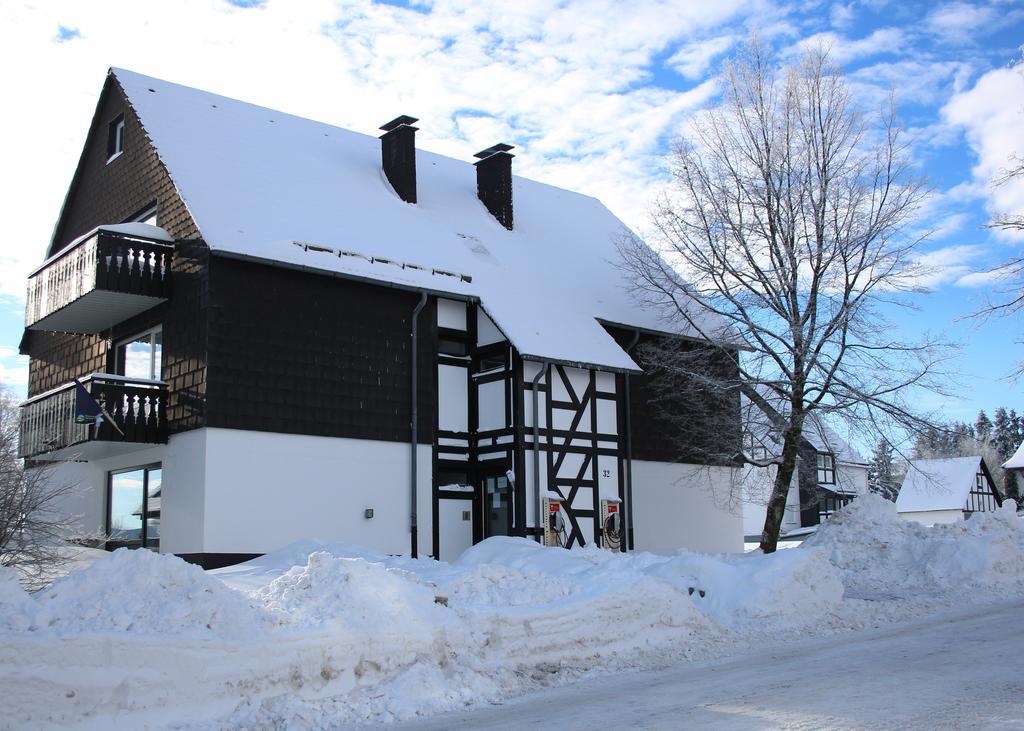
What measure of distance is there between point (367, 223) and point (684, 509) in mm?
10820

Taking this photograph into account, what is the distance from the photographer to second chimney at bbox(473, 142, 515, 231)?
26453mm

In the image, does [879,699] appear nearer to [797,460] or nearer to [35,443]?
[797,460]

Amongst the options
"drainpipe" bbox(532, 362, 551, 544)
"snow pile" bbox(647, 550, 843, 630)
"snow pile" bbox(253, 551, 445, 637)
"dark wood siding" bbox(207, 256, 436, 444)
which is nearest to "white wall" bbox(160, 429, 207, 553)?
"dark wood siding" bbox(207, 256, 436, 444)

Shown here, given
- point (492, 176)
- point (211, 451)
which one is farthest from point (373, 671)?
point (492, 176)

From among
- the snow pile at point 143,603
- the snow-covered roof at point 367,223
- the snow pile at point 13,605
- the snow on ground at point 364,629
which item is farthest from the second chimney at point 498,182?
the snow pile at point 13,605

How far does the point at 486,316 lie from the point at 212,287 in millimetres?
6042

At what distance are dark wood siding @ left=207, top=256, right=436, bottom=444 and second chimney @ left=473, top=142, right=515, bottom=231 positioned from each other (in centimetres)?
607

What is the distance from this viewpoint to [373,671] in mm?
9391

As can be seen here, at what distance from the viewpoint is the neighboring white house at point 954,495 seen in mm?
55938

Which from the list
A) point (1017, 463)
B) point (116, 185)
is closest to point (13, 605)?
point (116, 185)

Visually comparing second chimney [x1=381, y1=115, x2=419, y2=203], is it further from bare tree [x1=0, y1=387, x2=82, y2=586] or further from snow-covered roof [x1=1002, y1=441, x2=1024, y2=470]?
snow-covered roof [x1=1002, y1=441, x2=1024, y2=470]

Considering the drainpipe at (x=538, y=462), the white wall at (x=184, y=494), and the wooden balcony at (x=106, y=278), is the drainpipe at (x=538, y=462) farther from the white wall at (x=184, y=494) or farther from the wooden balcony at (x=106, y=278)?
the wooden balcony at (x=106, y=278)

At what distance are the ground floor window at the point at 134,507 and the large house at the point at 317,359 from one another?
6 centimetres

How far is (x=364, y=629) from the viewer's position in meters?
9.51
